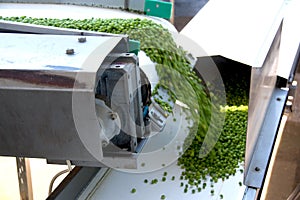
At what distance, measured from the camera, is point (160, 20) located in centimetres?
206

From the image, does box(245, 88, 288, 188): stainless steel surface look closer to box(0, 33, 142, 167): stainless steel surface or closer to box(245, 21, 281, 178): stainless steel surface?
box(245, 21, 281, 178): stainless steel surface

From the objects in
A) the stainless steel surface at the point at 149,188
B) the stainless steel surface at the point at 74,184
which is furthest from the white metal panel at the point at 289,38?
the stainless steel surface at the point at 74,184

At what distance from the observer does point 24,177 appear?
1.70 m

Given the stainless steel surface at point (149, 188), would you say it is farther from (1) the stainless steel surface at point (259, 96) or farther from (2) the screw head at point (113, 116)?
(2) the screw head at point (113, 116)

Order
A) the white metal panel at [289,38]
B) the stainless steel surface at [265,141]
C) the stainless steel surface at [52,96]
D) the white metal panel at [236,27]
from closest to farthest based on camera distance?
the stainless steel surface at [52,96], the stainless steel surface at [265,141], the white metal panel at [236,27], the white metal panel at [289,38]

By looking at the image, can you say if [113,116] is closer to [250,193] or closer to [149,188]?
[149,188]

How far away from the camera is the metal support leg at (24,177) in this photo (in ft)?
5.33

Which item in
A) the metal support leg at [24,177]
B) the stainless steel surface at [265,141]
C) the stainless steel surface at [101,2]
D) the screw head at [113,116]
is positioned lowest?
the metal support leg at [24,177]

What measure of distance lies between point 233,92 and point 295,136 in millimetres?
1028

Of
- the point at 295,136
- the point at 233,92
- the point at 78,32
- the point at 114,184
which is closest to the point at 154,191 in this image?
the point at 114,184

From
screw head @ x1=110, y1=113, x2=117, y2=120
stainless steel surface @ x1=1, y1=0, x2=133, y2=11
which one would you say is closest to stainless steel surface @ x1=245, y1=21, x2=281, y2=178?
screw head @ x1=110, y1=113, x2=117, y2=120

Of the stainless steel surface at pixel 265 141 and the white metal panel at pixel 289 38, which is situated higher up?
the white metal panel at pixel 289 38

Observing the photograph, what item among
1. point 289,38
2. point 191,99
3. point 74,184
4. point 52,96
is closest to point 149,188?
point 74,184

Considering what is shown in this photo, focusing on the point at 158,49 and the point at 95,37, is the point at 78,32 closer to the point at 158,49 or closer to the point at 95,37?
the point at 95,37
